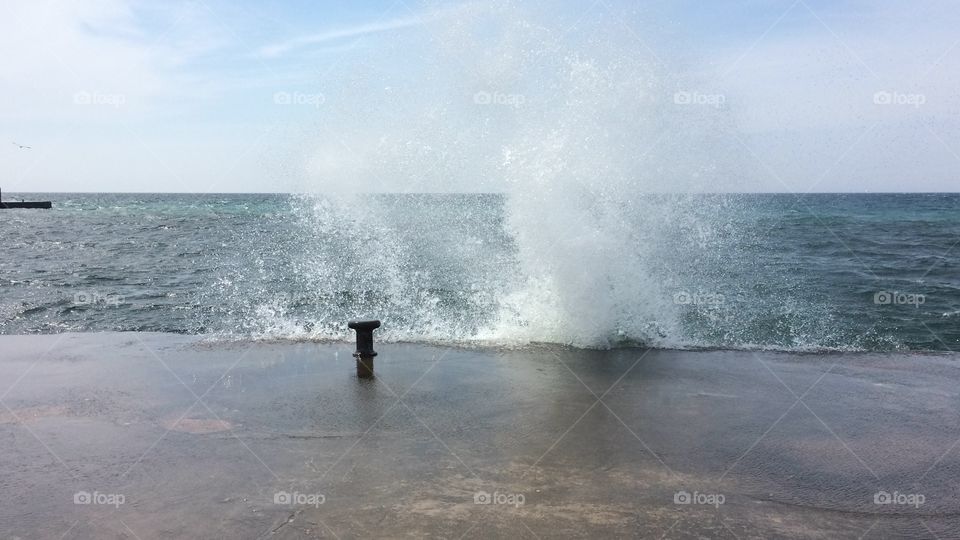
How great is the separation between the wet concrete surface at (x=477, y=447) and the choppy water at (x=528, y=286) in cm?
187

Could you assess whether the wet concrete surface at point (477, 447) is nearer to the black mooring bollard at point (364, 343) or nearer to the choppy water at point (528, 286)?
the black mooring bollard at point (364, 343)

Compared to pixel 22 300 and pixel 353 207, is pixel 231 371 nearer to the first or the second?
pixel 22 300

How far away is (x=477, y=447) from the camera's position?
19.5 ft

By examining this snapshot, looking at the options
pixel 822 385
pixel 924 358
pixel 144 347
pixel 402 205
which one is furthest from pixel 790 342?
pixel 402 205

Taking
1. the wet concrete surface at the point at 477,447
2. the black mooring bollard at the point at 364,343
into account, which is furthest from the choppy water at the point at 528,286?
the wet concrete surface at the point at 477,447

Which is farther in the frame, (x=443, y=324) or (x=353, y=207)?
(x=353, y=207)

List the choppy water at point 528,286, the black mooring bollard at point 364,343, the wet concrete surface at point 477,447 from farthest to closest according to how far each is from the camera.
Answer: the choppy water at point 528,286 → the black mooring bollard at point 364,343 → the wet concrete surface at point 477,447

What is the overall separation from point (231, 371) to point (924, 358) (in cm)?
958

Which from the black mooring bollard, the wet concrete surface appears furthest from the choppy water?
the wet concrete surface

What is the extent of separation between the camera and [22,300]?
631 inches

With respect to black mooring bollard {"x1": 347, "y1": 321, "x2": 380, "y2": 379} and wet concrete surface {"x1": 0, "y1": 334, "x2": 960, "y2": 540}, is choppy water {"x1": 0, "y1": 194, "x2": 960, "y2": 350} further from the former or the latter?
wet concrete surface {"x1": 0, "y1": 334, "x2": 960, "y2": 540}

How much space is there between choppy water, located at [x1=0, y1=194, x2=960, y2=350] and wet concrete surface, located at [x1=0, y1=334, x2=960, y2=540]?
1.87 meters

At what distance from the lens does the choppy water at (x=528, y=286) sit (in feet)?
36.2

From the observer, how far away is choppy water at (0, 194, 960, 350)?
11031 millimetres
